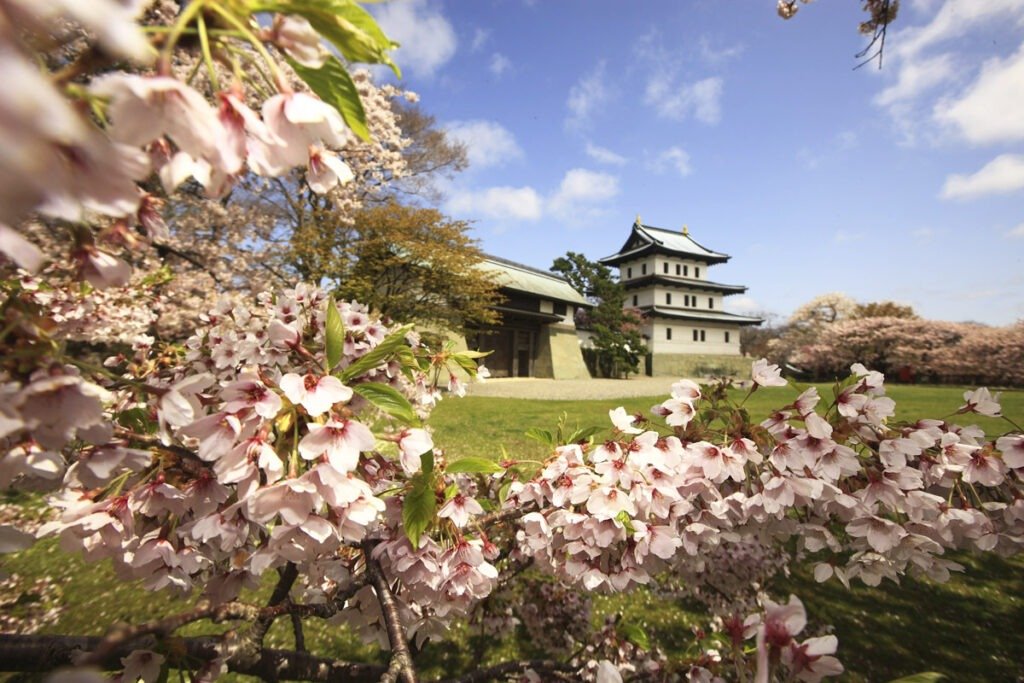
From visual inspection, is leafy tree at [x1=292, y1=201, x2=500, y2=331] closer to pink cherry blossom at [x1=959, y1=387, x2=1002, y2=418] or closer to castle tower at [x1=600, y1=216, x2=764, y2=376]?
pink cherry blossom at [x1=959, y1=387, x2=1002, y2=418]

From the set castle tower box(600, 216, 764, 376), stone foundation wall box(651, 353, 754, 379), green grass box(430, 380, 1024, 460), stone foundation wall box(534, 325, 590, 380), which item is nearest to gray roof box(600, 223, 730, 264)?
castle tower box(600, 216, 764, 376)

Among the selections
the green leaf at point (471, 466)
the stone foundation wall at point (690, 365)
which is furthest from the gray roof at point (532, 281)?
the green leaf at point (471, 466)

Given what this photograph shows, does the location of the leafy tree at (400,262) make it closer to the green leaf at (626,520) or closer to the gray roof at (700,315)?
the green leaf at (626,520)

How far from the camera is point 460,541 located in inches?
39.2

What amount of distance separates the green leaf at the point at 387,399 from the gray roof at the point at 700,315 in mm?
30972

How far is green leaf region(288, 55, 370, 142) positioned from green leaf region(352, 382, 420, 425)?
438 millimetres

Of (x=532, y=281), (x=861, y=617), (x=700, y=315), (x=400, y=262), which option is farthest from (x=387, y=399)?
(x=700, y=315)

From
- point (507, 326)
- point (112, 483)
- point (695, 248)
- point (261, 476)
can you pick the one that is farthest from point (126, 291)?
point (695, 248)

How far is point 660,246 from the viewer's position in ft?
106

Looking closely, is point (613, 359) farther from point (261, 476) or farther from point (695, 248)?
point (261, 476)

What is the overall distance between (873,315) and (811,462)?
41398mm

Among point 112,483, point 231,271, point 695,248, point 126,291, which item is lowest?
point 112,483

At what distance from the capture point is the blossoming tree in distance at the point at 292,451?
0.40 meters

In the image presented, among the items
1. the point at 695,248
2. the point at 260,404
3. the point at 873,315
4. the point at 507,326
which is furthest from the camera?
the point at 695,248
